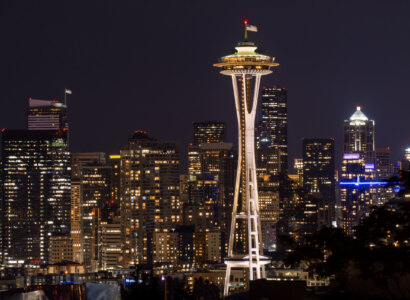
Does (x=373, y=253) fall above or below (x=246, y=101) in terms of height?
below

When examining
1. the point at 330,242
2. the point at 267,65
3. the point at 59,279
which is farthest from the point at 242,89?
the point at 330,242

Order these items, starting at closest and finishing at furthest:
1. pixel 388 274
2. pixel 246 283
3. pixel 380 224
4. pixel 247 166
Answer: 1. pixel 388 274
2. pixel 380 224
3. pixel 247 166
4. pixel 246 283

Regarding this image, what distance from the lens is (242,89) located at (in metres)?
129

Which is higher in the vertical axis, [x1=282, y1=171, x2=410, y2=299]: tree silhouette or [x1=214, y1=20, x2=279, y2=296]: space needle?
[x1=214, y1=20, x2=279, y2=296]: space needle

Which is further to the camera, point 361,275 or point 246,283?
point 246,283

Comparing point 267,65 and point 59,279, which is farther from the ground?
point 267,65

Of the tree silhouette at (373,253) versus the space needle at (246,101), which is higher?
the space needle at (246,101)

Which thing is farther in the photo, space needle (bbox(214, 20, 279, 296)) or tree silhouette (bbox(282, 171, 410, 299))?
space needle (bbox(214, 20, 279, 296))

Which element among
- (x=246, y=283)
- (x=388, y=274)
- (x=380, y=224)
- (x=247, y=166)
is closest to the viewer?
(x=388, y=274)

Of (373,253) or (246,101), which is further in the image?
(246,101)

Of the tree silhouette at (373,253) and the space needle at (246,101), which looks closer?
the tree silhouette at (373,253)

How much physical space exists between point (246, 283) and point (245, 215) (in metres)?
30.3

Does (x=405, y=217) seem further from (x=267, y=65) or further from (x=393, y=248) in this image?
(x=267, y=65)

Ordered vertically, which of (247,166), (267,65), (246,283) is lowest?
(246,283)
